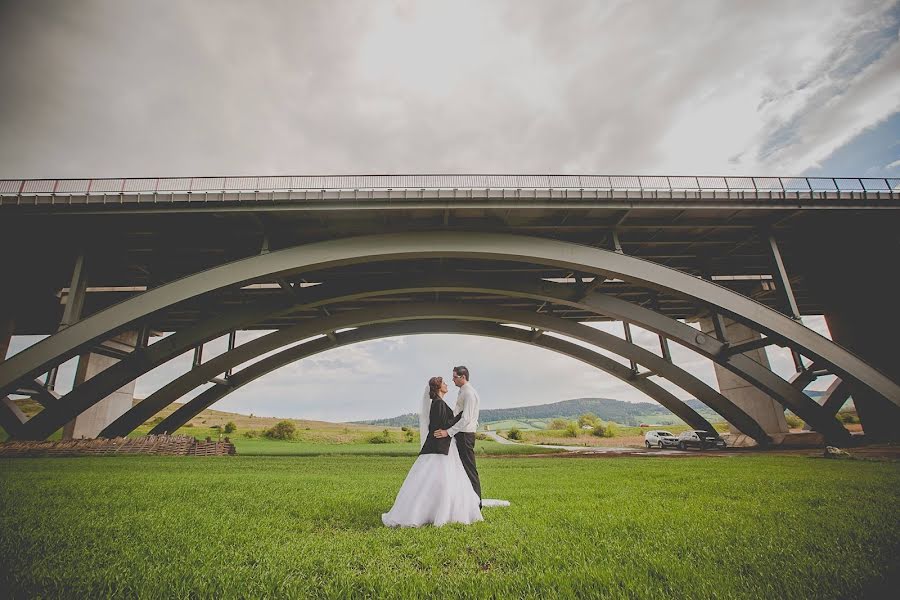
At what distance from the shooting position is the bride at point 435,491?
14.8ft

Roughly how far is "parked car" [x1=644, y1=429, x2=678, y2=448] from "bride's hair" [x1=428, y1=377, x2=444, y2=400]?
27.5 metres

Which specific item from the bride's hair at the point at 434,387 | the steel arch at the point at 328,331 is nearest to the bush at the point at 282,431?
the steel arch at the point at 328,331

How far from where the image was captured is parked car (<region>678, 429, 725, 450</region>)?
23188 mm

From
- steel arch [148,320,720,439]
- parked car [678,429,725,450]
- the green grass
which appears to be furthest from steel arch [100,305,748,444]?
the green grass

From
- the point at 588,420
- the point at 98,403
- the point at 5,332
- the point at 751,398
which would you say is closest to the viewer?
the point at 5,332

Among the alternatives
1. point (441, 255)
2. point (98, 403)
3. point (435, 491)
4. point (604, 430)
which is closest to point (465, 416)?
point (435, 491)

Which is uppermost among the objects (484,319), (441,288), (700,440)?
(441,288)

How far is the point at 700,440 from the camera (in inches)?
934

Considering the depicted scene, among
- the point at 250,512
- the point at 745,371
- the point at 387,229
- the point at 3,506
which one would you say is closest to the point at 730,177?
the point at 745,371

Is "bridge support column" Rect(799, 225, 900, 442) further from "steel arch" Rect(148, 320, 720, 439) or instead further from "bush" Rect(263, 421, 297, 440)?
"bush" Rect(263, 421, 297, 440)

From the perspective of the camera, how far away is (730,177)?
1527cm

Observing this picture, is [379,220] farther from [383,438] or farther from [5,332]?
[383,438]

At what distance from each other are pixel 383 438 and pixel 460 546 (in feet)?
132

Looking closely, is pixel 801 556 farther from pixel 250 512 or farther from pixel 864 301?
pixel 864 301
